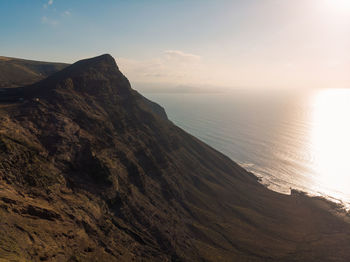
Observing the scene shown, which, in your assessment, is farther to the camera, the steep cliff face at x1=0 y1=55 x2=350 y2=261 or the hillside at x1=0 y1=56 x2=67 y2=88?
the hillside at x1=0 y1=56 x2=67 y2=88

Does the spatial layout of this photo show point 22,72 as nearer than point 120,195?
No

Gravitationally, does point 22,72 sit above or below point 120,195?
above

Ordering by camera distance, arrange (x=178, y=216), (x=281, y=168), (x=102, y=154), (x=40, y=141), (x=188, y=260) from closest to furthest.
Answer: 1. (x=40, y=141)
2. (x=188, y=260)
3. (x=102, y=154)
4. (x=178, y=216)
5. (x=281, y=168)

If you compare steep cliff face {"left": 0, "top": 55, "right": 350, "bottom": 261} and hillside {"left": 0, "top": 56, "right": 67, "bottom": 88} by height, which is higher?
hillside {"left": 0, "top": 56, "right": 67, "bottom": 88}

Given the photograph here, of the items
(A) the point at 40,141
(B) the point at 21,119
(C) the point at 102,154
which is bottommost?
(C) the point at 102,154

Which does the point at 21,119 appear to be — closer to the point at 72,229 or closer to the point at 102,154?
the point at 102,154

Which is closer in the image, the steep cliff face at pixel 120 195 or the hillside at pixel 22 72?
the steep cliff face at pixel 120 195

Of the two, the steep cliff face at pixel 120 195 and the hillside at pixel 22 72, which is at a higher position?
the hillside at pixel 22 72

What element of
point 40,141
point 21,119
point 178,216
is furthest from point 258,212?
point 21,119
